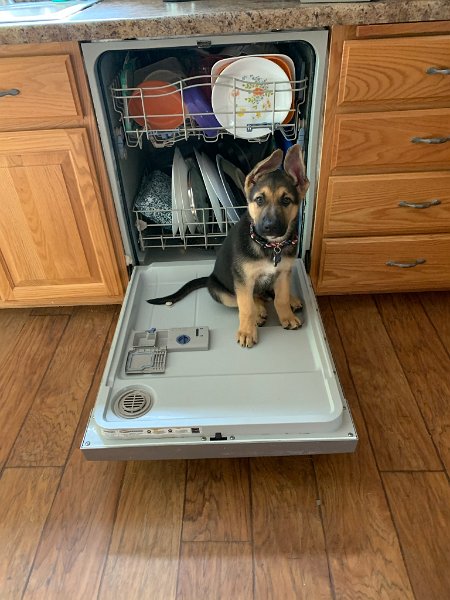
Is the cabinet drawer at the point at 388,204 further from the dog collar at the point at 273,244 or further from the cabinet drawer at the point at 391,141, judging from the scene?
the dog collar at the point at 273,244

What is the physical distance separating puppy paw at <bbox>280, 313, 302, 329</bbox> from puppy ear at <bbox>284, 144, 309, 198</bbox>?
14.7 inches

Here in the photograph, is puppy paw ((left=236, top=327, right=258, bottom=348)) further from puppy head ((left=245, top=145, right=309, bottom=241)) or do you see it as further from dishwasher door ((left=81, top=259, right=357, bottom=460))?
puppy head ((left=245, top=145, right=309, bottom=241))

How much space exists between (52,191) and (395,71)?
1077 millimetres

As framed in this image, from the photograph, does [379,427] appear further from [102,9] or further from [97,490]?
[102,9]

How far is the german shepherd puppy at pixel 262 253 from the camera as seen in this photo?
3.83 feet

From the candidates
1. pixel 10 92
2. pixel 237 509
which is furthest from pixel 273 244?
pixel 10 92

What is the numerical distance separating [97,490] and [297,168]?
39.7 inches

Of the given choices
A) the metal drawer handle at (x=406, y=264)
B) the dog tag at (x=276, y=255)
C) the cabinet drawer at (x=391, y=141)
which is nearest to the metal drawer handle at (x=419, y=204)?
the cabinet drawer at (x=391, y=141)

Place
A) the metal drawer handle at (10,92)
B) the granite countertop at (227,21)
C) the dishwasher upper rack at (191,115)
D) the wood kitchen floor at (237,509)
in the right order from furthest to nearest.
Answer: the dishwasher upper rack at (191,115), the metal drawer handle at (10,92), the granite countertop at (227,21), the wood kitchen floor at (237,509)

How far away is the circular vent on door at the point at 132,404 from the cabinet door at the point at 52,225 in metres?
0.60

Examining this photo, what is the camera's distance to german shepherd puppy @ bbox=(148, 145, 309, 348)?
1.17 metres

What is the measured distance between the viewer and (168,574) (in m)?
1.01

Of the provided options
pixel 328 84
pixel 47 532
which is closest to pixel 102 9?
pixel 328 84

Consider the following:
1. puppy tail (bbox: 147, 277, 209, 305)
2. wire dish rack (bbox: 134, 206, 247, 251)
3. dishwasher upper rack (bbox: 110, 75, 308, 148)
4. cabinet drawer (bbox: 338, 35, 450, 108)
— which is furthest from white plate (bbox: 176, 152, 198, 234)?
cabinet drawer (bbox: 338, 35, 450, 108)
